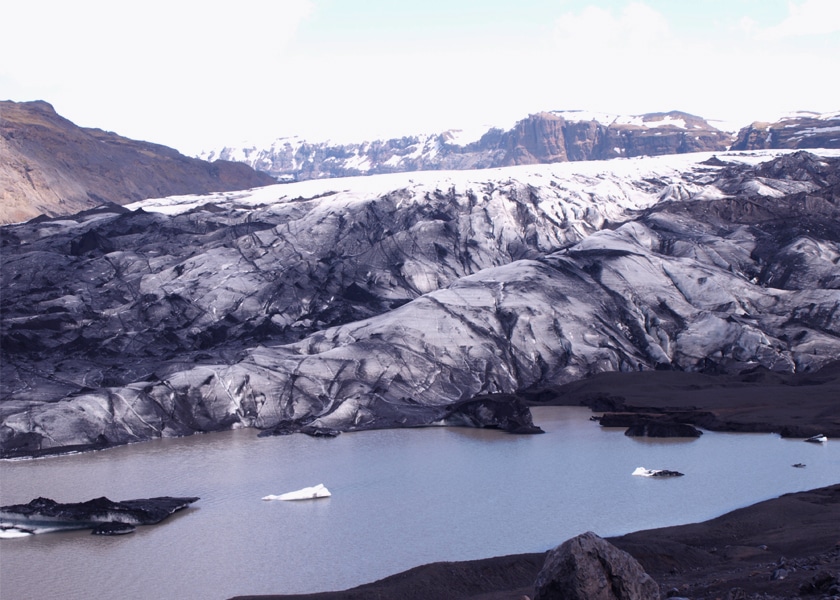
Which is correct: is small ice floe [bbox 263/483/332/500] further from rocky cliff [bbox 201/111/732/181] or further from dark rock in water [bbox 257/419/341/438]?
rocky cliff [bbox 201/111/732/181]

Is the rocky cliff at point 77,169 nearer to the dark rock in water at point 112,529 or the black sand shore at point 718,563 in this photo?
the dark rock in water at point 112,529

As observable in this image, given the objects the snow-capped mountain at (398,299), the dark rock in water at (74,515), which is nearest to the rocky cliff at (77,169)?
the snow-capped mountain at (398,299)

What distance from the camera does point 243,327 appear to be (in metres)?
47.5

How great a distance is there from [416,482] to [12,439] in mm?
13890

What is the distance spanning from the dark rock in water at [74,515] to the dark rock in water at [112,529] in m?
0.04

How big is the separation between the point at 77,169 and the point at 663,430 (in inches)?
2875

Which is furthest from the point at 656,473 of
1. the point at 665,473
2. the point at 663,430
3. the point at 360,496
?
the point at 360,496

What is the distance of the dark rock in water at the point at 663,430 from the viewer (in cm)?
3067

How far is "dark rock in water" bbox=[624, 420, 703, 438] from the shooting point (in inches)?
1208

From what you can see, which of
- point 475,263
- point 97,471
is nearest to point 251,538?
point 97,471

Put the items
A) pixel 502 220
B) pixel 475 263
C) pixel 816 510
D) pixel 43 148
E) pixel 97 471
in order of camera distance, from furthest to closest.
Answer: pixel 43 148
pixel 502 220
pixel 475 263
pixel 97 471
pixel 816 510

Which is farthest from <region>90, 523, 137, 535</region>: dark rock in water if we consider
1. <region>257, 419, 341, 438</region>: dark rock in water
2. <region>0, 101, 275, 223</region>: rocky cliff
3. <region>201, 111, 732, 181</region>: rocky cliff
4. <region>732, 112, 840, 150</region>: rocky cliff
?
<region>201, 111, 732, 181</region>: rocky cliff

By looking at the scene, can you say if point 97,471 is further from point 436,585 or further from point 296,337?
point 296,337

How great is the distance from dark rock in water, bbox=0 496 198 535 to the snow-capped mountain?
32.7 feet
